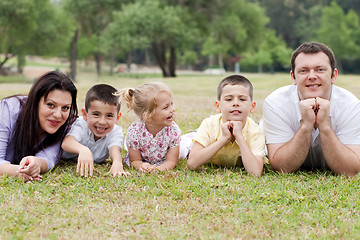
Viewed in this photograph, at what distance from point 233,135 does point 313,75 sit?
102 cm

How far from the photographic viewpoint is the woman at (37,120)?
4426 mm

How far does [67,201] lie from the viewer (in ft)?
11.9

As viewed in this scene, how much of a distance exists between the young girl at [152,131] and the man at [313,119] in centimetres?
105

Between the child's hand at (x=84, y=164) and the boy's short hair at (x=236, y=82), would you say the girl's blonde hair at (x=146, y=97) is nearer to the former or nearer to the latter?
the boy's short hair at (x=236, y=82)

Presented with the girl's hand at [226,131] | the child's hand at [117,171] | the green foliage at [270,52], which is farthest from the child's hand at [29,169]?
the green foliage at [270,52]

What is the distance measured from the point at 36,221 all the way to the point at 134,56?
69.2 meters

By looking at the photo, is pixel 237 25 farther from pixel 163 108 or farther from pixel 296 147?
pixel 296 147

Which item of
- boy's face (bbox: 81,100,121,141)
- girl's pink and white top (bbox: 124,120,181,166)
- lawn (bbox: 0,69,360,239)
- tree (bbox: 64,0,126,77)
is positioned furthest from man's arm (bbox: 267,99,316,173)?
tree (bbox: 64,0,126,77)

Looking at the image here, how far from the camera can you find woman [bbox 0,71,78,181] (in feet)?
14.5

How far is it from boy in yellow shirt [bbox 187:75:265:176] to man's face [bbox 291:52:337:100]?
55 cm

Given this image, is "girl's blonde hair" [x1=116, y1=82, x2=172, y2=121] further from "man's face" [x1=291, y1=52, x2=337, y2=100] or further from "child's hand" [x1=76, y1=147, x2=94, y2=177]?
"man's face" [x1=291, y1=52, x2=337, y2=100]

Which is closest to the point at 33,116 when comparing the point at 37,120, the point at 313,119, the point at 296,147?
the point at 37,120

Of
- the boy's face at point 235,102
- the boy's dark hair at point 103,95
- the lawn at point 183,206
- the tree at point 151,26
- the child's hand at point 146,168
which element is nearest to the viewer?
the lawn at point 183,206

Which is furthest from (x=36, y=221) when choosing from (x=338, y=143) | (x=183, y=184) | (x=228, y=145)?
(x=338, y=143)
